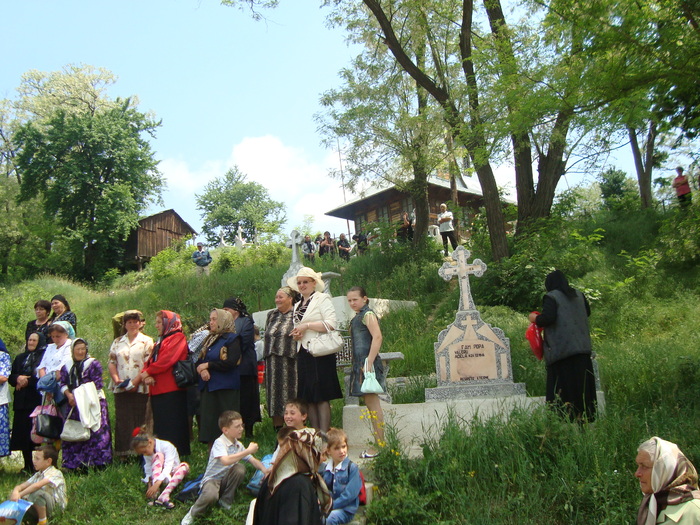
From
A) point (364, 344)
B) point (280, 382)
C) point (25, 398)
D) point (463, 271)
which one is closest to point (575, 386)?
point (364, 344)

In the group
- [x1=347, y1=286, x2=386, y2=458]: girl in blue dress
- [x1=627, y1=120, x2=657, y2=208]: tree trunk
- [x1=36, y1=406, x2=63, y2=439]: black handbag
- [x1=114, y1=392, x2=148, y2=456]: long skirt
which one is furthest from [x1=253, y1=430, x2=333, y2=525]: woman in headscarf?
[x1=627, y1=120, x2=657, y2=208]: tree trunk

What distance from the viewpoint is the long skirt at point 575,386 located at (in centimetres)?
624

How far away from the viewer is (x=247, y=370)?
23.4 feet

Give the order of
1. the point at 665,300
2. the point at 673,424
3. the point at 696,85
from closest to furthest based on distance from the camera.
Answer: the point at 673,424
the point at 696,85
the point at 665,300

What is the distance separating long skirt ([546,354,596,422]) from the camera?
246 inches

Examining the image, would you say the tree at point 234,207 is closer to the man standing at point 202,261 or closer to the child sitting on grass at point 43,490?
the man standing at point 202,261

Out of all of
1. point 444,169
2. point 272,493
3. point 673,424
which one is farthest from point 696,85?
point 444,169

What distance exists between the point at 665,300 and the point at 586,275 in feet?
5.63

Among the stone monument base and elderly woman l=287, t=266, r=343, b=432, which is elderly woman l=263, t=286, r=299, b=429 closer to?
elderly woman l=287, t=266, r=343, b=432

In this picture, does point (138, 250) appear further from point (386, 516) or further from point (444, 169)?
point (386, 516)

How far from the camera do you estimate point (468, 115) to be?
1388 centimetres

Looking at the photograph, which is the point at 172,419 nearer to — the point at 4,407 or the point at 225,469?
the point at 225,469

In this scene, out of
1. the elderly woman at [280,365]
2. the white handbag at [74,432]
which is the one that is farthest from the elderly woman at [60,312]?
the elderly woman at [280,365]

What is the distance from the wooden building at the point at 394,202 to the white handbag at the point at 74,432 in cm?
2266
